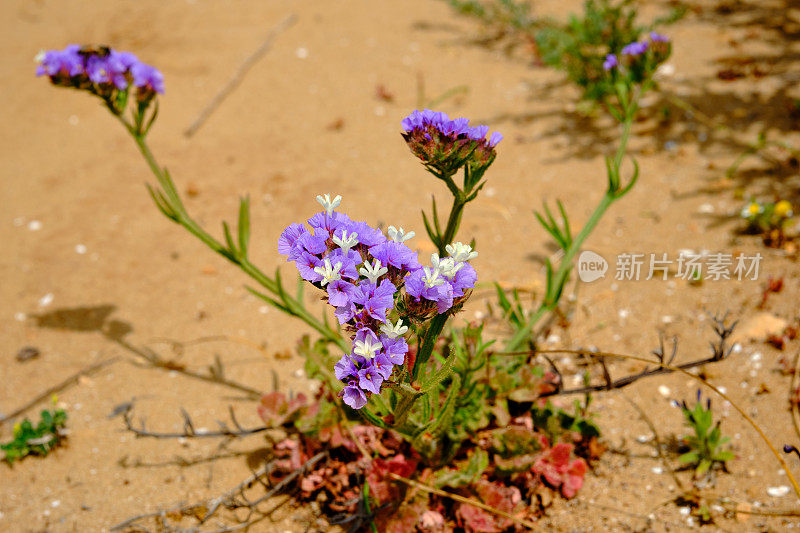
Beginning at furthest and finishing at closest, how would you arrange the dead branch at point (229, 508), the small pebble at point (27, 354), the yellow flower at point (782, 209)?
the yellow flower at point (782, 209), the small pebble at point (27, 354), the dead branch at point (229, 508)

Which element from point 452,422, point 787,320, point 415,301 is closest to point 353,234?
point 415,301

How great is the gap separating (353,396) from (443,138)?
0.75 meters

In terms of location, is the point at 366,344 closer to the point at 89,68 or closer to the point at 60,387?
the point at 89,68

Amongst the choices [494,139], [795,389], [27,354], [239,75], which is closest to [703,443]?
[795,389]

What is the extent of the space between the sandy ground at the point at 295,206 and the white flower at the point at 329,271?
137 centimetres

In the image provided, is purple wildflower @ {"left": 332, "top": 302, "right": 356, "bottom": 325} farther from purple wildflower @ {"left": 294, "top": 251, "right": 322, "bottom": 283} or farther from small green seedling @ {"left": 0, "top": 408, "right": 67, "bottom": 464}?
small green seedling @ {"left": 0, "top": 408, "right": 67, "bottom": 464}

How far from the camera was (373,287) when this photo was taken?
4.36ft

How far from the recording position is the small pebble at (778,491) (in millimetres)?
2244

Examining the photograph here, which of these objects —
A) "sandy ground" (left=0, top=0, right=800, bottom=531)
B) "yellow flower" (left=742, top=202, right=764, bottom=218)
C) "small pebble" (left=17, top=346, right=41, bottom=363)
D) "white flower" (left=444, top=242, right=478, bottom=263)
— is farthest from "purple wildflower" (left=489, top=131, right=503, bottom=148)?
"small pebble" (left=17, top=346, right=41, bottom=363)

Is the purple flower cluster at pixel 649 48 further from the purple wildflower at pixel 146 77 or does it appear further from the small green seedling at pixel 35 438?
the small green seedling at pixel 35 438

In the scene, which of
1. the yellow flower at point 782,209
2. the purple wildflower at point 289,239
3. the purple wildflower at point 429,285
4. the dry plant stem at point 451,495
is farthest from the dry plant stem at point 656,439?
the purple wildflower at point 289,239

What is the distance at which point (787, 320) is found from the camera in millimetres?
2863

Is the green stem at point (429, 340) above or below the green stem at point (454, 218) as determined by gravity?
below

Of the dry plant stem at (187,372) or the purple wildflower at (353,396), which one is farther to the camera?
the dry plant stem at (187,372)
